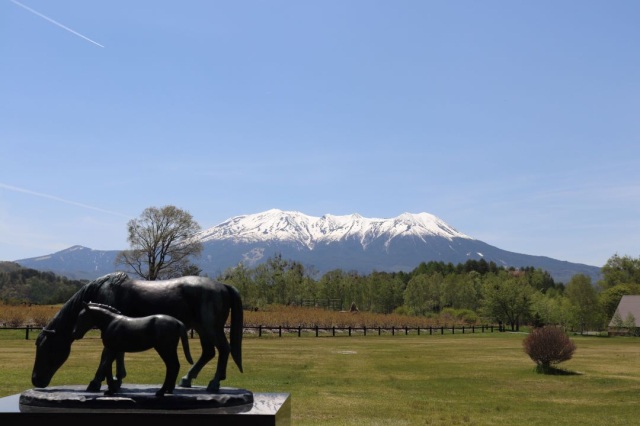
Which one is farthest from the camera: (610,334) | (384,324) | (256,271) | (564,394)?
(256,271)

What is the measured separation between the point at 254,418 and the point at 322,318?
5568 cm

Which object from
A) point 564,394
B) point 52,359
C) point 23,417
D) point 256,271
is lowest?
point 564,394

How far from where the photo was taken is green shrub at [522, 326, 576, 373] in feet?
91.1

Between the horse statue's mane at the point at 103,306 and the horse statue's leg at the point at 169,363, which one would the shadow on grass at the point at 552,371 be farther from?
the horse statue's mane at the point at 103,306

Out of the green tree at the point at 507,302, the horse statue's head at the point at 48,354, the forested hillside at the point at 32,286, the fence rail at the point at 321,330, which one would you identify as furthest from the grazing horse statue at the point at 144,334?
the forested hillside at the point at 32,286

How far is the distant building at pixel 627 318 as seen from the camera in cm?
7631

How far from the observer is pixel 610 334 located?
78.7 m

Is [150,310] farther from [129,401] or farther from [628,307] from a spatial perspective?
[628,307]

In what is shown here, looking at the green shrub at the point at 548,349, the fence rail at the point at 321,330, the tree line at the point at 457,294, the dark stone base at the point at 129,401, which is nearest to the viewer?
the dark stone base at the point at 129,401

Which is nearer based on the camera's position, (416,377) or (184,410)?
(184,410)

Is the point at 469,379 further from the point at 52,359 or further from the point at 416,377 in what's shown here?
the point at 52,359

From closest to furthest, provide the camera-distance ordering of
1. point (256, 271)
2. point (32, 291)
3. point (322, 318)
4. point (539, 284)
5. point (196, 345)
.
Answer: point (196, 345), point (322, 318), point (256, 271), point (32, 291), point (539, 284)

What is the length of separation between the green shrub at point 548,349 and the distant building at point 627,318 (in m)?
54.7

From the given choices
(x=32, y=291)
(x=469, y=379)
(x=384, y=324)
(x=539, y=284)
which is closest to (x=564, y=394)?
(x=469, y=379)
